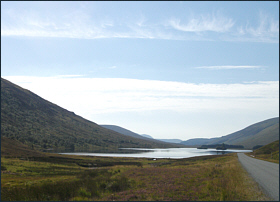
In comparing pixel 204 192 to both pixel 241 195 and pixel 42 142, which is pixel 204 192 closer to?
pixel 241 195

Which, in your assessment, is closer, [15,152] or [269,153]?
[15,152]

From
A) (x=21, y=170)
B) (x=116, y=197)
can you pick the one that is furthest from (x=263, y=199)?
(x=21, y=170)

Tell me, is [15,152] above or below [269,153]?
above

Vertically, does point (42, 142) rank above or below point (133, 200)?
above

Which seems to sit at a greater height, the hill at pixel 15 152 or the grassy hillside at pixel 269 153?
the hill at pixel 15 152

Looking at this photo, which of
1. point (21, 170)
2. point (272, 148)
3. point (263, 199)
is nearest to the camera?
point (263, 199)

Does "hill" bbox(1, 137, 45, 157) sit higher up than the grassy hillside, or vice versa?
"hill" bbox(1, 137, 45, 157)

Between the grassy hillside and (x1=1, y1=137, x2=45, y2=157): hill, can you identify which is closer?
the grassy hillside

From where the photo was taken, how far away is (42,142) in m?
176

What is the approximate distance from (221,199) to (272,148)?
314 ft

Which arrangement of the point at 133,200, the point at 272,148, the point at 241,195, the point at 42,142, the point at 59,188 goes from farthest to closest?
the point at 42,142 → the point at 272,148 → the point at 59,188 → the point at 133,200 → the point at 241,195

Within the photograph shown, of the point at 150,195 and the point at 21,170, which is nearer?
the point at 150,195

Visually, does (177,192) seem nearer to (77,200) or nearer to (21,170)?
(77,200)

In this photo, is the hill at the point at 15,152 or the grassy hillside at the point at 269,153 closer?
the grassy hillside at the point at 269,153
